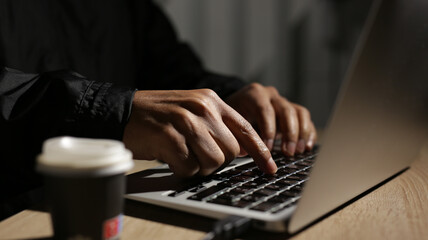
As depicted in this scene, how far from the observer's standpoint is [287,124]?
0.90 metres

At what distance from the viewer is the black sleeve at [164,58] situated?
1466 mm

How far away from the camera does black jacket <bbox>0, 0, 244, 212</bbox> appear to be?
2.02 feet

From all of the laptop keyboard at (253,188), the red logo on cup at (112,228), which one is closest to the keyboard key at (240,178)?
the laptop keyboard at (253,188)

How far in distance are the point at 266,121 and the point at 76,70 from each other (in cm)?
61

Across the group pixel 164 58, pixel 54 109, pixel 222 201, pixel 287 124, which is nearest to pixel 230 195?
pixel 222 201

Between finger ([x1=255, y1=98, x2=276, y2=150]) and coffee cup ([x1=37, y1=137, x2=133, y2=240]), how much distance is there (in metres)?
0.52

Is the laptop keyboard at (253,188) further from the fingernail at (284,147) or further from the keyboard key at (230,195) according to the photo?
the fingernail at (284,147)

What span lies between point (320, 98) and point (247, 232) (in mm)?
1666

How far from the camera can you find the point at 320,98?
79.7 inches

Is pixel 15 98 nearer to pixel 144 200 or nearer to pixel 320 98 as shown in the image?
pixel 144 200

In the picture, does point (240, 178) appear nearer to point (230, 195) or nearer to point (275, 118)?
point (230, 195)

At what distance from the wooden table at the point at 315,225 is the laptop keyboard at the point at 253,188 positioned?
30 mm

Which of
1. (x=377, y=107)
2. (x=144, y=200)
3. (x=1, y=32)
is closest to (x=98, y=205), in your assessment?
(x=144, y=200)

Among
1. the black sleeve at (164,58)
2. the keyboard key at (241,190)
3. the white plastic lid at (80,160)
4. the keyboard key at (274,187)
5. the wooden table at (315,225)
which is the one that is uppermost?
the black sleeve at (164,58)
